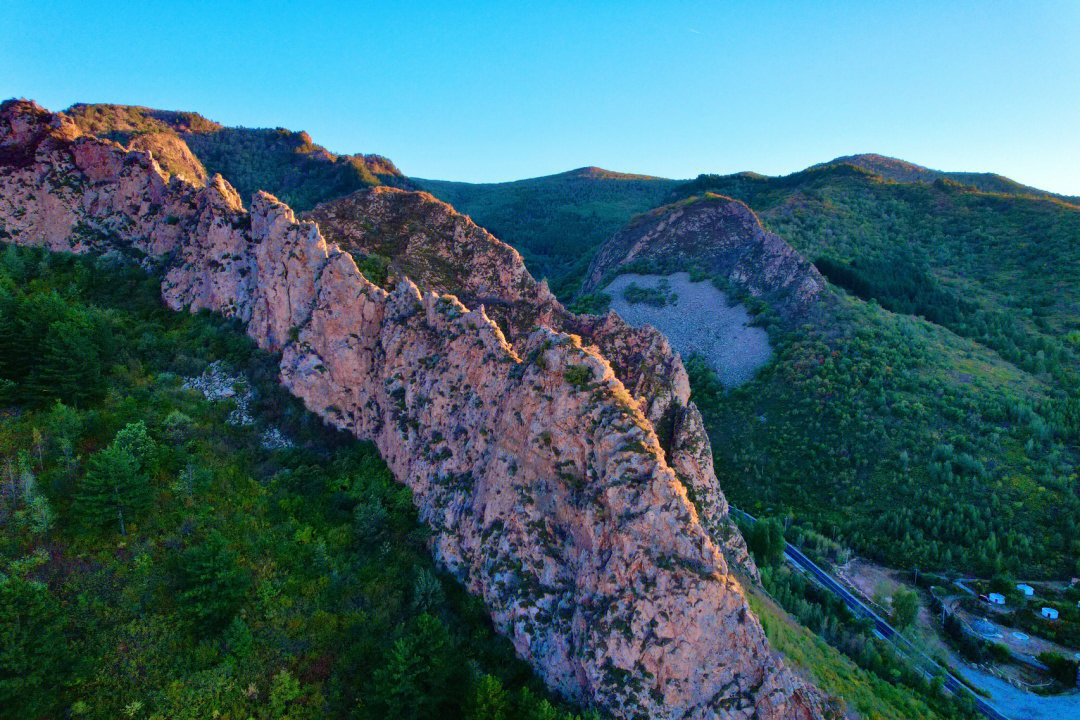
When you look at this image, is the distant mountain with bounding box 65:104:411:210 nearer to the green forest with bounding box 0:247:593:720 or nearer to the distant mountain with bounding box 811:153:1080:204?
the green forest with bounding box 0:247:593:720

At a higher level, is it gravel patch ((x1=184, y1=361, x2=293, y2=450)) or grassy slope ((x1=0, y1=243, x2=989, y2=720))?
gravel patch ((x1=184, y1=361, x2=293, y2=450))

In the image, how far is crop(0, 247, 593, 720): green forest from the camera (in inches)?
558

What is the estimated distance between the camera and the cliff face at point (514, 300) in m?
24.4

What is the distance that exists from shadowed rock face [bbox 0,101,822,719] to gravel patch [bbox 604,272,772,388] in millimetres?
34080

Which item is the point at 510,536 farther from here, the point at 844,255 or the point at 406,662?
the point at 844,255

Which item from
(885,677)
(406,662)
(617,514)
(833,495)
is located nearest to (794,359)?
(833,495)

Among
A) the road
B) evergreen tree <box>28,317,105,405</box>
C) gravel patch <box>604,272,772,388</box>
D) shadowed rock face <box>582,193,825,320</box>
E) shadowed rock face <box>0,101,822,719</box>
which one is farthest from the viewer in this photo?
shadowed rock face <box>582,193,825,320</box>

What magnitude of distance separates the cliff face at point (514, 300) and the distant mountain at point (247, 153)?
43.8 meters

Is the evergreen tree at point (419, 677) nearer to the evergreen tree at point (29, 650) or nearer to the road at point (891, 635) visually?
the evergreen tree at point (29, 650)

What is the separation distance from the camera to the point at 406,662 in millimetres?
14711

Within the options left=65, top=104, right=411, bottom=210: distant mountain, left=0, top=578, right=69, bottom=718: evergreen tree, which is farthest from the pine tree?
left=65, top=104, right=411, bottom=210: distant mountain

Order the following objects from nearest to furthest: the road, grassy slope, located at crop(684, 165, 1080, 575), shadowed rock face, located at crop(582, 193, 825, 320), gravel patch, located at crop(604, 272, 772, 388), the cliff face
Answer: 1. the cliff face
2. the road
3. grassy slope, located at crop(684, 165, 1080, 575)
4. gravel patch, located at crop(604, 272, 772, 388)
5. shadowed rock face, located at crop(582, 193, 825, 320)

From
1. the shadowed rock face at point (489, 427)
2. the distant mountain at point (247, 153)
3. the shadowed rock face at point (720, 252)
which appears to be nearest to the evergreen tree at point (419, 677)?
the shadowed rock face at point (489, 427)

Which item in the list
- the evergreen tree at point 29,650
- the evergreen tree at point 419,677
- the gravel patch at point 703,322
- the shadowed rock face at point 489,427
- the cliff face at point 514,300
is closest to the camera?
the evergreen tree at point 29,650
